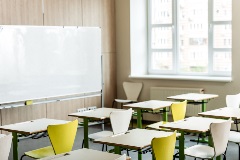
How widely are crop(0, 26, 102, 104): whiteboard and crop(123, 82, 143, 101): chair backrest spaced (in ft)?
2.37

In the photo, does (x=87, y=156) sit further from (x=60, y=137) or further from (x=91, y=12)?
(x=91, y=12)

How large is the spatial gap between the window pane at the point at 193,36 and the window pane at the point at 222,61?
23cm

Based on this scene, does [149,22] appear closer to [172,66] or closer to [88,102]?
[172,66]

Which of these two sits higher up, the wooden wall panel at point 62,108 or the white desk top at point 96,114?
the white desk top at point 96,114

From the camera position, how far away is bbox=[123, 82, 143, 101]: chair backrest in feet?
29.3

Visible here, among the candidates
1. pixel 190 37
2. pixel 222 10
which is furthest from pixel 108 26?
pixel 222 10

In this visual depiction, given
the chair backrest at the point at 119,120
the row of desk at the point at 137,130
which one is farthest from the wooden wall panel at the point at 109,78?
the chair backrest at the point at 119,120

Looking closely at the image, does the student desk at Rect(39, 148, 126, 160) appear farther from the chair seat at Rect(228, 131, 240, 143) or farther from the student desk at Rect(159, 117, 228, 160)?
the chair seat at Rect(228, 131, 240, 143)

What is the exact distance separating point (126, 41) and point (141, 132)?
4.95 m

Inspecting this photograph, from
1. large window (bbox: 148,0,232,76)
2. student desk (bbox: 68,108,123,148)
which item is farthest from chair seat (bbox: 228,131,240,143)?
large window (bbox: 148,0,232,76)

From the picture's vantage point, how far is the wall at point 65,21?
7293 mm

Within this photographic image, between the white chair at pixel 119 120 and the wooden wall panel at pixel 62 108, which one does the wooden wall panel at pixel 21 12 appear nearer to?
the wooden wall panel at pixel 62 108

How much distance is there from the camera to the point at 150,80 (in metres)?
8.96

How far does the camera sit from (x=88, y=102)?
874cm
